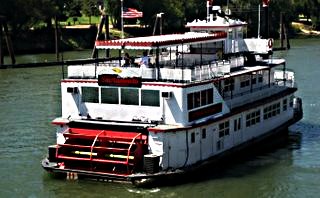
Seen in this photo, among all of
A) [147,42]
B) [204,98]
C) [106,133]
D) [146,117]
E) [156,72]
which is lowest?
[106,133]

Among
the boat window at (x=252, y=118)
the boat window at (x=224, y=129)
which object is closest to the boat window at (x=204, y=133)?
the boat window at (x=224, y=129)

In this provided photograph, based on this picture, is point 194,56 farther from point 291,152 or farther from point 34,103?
point 34,103

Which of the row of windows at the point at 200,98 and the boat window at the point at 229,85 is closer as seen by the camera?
the row of windows at the point at 200,98

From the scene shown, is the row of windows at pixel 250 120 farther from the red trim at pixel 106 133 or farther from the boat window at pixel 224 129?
the red trim at pixel 106 133

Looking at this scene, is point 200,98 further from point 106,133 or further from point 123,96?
point 106,133

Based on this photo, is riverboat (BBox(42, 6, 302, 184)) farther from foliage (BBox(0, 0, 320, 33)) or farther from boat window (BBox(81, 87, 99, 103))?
foliage (BBox(0, 0, 320, 33))

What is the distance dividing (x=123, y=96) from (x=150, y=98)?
52.0 inches

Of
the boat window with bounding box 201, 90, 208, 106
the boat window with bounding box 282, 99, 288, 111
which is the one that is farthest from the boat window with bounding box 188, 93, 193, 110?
the boat window with bounding box 282, 99, 288, 111

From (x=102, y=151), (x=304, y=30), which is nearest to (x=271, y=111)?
(x=102, y=151)

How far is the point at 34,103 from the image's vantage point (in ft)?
158

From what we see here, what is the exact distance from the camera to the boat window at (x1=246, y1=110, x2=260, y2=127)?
34.0 m

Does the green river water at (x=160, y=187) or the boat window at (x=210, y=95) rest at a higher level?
the boat window at (x=210, y=95)

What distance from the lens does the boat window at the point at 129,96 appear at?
2941cm

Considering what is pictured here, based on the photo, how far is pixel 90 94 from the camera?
3039 cm
